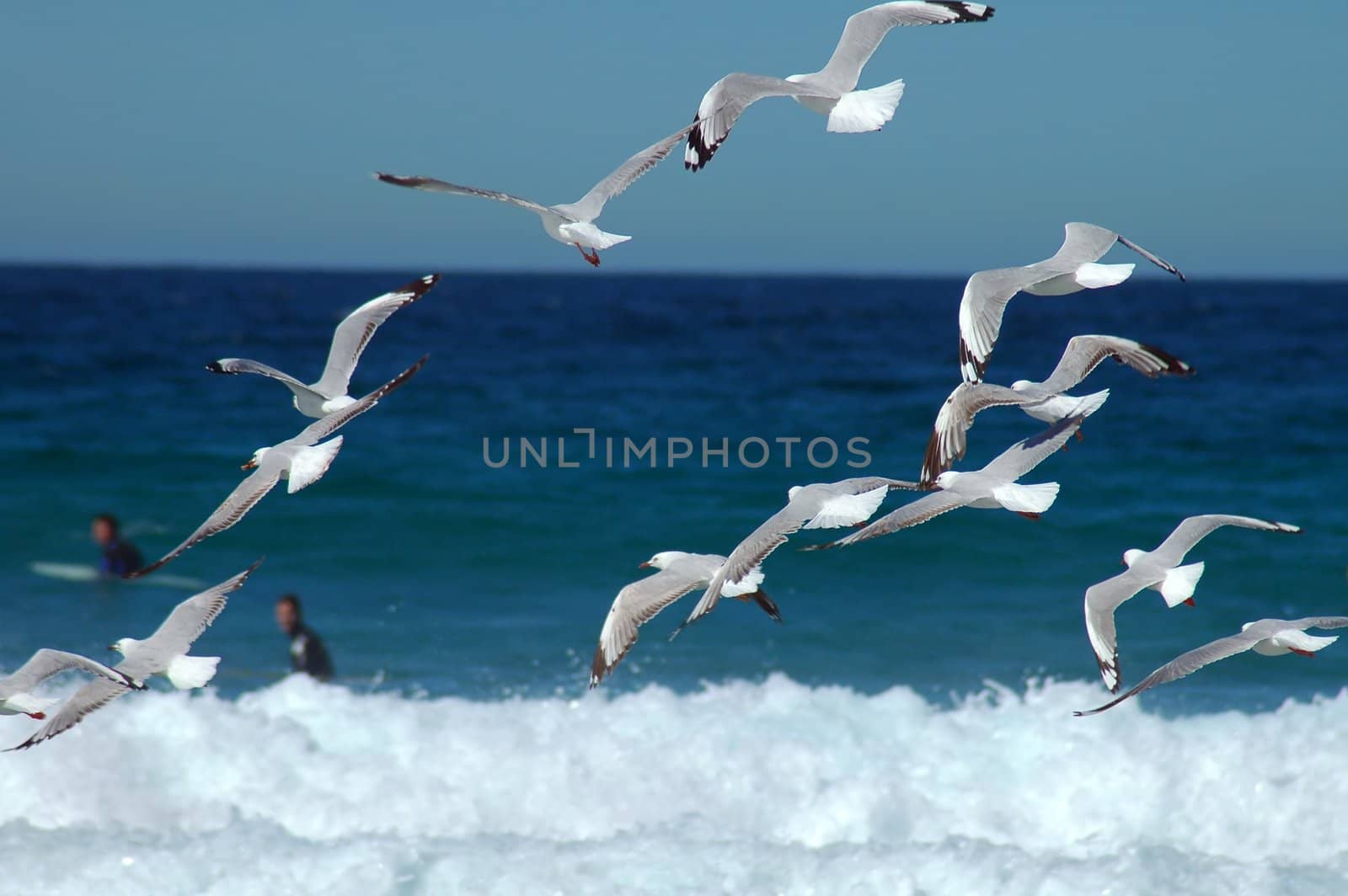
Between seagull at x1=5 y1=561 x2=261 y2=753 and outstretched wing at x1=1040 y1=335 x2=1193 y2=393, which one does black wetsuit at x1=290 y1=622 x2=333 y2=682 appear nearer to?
seagull at x1=5 y1=561 x2=261 y2=753

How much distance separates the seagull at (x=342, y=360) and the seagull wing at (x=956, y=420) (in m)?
2.46

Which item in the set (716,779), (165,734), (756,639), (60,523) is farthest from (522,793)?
(60,523)

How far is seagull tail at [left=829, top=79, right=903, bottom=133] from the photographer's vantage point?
600 cm

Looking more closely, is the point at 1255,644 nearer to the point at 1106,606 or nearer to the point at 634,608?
the point at 1106,606

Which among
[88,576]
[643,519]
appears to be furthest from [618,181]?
[643,519]

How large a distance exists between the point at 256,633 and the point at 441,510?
532 cm

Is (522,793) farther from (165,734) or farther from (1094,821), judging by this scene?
(1094,821)

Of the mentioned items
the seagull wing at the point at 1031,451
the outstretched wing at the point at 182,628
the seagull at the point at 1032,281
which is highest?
the seagull at the point at 1032,281

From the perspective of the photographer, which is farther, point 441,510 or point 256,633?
point 441,510

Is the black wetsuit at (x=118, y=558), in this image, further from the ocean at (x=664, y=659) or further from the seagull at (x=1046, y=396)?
the seagull at (x=1046, y=396)

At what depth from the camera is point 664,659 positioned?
11727mm

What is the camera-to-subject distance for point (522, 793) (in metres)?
8.63

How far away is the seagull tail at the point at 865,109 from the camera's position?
6.00 meters

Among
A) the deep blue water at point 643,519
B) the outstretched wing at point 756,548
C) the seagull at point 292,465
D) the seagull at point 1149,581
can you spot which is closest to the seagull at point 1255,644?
the seagull at point 1149,581
